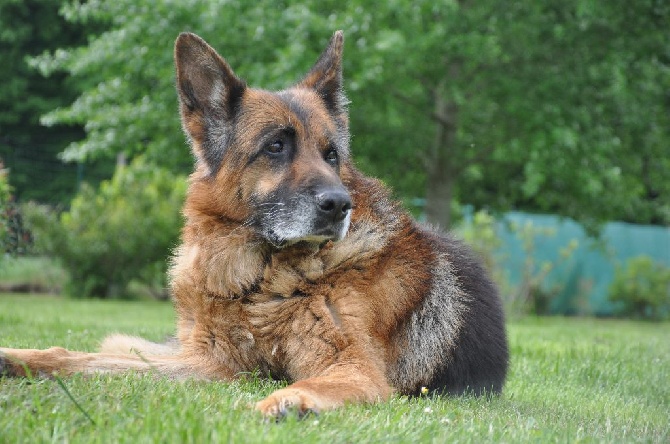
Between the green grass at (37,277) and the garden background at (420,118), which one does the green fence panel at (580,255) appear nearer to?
the garden background at (420,118)

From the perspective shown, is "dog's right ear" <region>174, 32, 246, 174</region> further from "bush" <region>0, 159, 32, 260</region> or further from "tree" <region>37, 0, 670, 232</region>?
"tree" <region>37, 0, 670, 232</region>

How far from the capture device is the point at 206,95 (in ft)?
14.0

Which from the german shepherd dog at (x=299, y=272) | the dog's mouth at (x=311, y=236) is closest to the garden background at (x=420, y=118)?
the german shepherd dog at (x=299, y=272)

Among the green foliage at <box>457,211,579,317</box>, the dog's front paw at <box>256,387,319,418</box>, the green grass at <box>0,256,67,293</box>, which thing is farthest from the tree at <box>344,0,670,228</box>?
the dog's front paw at <box>256,387,319,418</box>

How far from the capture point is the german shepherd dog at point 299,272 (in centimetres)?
378

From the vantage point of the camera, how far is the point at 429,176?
47.0 ft

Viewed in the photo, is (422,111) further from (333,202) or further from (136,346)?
(333,202)

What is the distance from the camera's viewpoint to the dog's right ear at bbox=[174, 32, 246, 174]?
4172 millimetres

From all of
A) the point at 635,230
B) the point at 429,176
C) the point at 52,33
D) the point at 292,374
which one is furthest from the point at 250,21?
the point at 52,33

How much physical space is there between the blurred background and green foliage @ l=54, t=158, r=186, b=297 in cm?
3

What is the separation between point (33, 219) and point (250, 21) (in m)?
6.42

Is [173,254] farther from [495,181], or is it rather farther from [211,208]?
[495,181]

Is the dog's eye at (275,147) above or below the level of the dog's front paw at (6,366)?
above

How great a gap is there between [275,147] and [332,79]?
81 centimetres
